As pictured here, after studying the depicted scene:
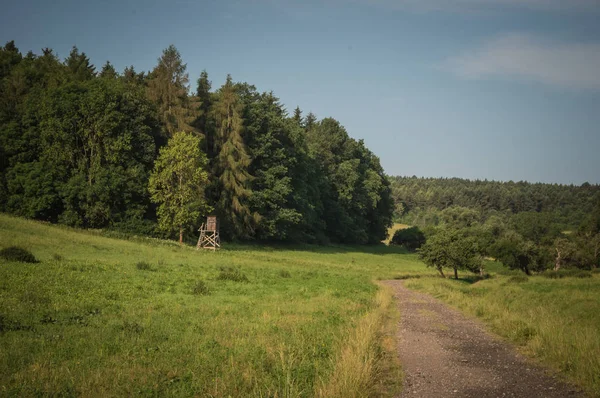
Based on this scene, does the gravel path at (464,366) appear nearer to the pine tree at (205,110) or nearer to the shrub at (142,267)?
the shrub at (142,267)

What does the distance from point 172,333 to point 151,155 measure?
42.7m

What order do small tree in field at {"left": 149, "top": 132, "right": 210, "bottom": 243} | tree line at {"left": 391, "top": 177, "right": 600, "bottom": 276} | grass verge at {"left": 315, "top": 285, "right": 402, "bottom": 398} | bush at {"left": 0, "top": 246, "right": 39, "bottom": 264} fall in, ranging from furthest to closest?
small tree in field at {"left": 149, "top": 132, "right": 210, "bottom": 243} → tree line at {"left": 391, "top": 177, "right": 600, "bottom": 276} → bush at {"left": 0, "top": 246, "right": 39, "bottom": 264} → grass verge at {"left": 315, "top": 285, "right": 402, "bottom": 398}

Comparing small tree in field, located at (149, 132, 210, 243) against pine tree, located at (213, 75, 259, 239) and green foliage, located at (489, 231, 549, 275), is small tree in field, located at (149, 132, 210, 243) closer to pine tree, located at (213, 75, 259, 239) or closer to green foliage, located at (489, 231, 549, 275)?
pine tree, located at (213, 75, 259, 239)

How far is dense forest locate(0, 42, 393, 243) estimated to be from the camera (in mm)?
46594

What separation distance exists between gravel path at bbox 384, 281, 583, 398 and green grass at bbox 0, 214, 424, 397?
88 centimetres

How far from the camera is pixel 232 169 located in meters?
54.6

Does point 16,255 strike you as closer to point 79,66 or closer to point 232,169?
point 232,169

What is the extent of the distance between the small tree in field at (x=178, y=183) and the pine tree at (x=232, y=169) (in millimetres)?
6207

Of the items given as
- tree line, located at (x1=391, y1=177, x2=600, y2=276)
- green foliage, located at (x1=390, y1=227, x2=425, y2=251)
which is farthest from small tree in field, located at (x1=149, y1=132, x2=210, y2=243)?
green foliage, located at (x1=390, y1=227, x2=425, y2=251)

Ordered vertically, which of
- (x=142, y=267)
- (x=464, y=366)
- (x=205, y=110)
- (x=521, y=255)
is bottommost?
(x=142, y=267)

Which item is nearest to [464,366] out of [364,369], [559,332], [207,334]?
[364,369]

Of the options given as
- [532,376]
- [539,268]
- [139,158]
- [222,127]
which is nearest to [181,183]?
[139,158]

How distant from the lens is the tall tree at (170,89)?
5456 cm

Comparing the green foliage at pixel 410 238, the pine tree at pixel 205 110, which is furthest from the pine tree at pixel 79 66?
the green foliage at pixel 410 238
